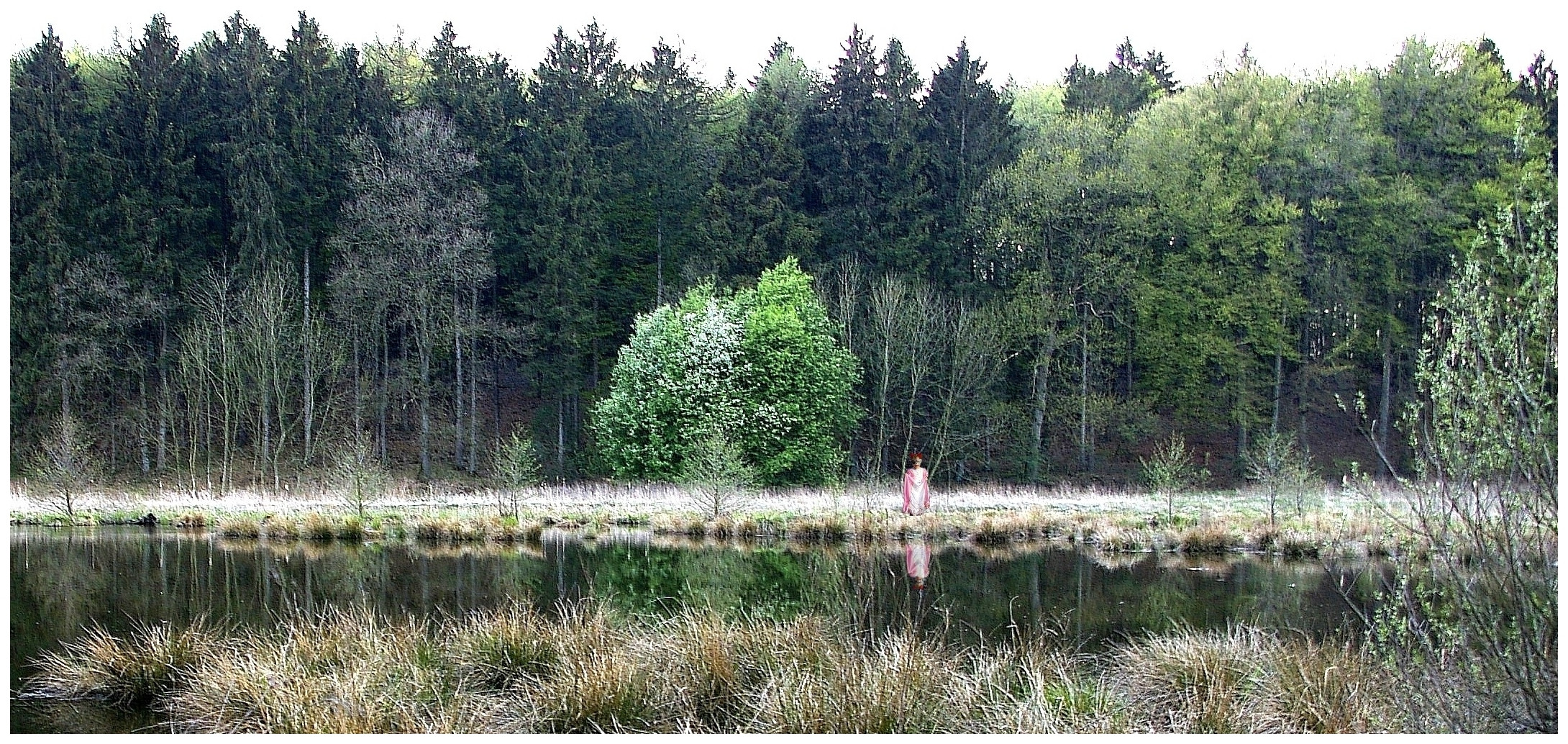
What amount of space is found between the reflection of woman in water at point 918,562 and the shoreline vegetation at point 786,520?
2.22 feet

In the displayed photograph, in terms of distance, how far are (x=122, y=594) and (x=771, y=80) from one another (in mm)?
22567

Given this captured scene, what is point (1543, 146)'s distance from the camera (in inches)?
910

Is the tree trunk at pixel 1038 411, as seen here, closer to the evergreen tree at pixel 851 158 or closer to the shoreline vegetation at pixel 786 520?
the evergreen tree at pixel 851 158

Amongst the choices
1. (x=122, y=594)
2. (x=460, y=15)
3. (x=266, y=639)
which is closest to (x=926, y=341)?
(x=460, y=15)

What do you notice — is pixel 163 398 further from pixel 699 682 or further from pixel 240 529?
pixel 699 682

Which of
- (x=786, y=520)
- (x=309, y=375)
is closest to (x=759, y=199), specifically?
(x=309, y=375)

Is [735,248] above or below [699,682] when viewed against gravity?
above

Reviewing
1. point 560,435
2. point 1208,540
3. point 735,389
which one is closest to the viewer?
point 1208,540

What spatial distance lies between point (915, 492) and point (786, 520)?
236cm

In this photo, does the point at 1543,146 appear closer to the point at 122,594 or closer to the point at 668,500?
the point at 668,500

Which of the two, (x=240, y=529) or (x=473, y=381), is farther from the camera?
(x=473, y=381)

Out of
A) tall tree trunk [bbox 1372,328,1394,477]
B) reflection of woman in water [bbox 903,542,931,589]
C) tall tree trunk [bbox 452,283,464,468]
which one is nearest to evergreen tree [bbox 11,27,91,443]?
tall tree trunk [bbox 452,283,464,468]

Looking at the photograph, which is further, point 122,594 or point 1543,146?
point 1543,146

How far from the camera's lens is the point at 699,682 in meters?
6.96
